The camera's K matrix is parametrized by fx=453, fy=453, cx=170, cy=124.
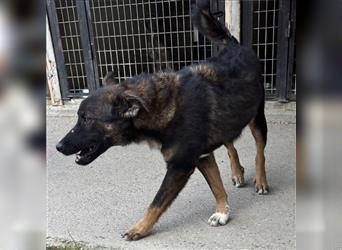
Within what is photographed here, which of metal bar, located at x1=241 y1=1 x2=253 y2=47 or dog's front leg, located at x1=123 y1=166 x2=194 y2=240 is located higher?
metal bar, located at x1=241 y1=1 x2=253 y2=47

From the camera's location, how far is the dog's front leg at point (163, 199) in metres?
3.26

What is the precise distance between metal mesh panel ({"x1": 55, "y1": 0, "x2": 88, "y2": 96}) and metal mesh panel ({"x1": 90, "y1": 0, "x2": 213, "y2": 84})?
301mm

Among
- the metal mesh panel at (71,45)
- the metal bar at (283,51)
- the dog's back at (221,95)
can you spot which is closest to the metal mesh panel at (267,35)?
the metal bar at (283,51)

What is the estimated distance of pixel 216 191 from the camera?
3.59m

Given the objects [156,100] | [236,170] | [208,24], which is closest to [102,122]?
[156,100]

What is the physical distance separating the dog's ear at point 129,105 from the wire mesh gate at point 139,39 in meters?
2.82

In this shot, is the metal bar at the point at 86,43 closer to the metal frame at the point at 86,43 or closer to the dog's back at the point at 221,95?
the metal frame at the point at 86,43

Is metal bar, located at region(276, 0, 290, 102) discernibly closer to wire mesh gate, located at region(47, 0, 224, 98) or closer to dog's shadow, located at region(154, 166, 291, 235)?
wire mesh gate, located at region(47, 0, 224, 98)

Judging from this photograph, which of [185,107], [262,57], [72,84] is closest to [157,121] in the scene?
[185,107]

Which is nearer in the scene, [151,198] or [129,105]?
[129,105]

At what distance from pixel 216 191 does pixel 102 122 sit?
1.10 m

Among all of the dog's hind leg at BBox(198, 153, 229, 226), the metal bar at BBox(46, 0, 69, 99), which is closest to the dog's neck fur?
the dog's hind leg at BBox(198, 153, 229, 226)

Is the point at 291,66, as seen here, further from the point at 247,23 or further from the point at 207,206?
the point at 207,206

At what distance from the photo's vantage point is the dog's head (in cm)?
312
